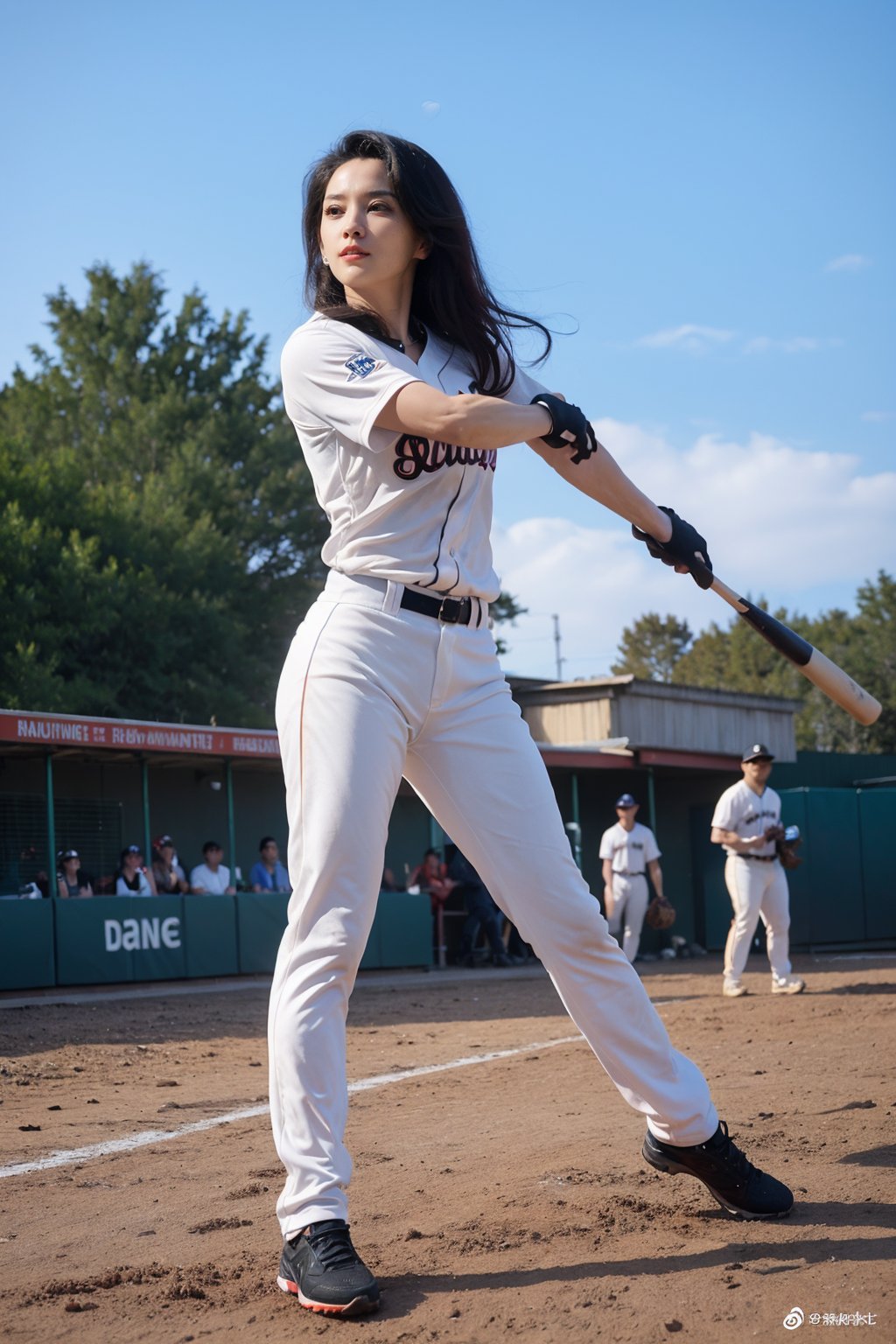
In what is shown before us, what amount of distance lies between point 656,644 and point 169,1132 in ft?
221

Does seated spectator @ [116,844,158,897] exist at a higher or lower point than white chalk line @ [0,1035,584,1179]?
higher

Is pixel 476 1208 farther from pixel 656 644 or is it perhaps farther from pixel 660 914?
pixel 656 644

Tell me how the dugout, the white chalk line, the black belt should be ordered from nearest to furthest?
1. the black belt
2. the white chalk line
3. the dugout

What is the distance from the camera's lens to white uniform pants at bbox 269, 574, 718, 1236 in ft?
9.96

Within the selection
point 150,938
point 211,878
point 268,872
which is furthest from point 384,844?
point 268,872

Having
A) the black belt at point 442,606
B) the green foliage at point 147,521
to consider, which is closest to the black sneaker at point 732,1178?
the black belt at point 442,606

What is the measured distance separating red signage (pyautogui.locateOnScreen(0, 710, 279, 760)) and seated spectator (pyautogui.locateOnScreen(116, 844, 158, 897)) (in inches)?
47.5

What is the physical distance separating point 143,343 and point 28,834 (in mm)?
33503

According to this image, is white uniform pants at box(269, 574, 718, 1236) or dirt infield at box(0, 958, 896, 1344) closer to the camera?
dirt infield at box(0, 958, 896, 1344)

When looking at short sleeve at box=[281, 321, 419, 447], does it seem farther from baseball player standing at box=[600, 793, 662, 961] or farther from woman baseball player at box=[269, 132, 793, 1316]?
baseball player standing at box=[600, 793, 662, 961]

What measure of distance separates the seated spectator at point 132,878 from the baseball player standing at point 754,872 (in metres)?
6.64

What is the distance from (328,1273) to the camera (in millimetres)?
2830

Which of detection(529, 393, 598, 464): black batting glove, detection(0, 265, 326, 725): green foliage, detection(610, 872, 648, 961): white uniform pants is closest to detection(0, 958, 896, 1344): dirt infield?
detection(529, 393, 598, 464): black batting glove

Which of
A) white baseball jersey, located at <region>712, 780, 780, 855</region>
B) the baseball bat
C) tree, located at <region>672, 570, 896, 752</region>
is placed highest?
tree, located at <region>672, 570, 896, 752</region>
